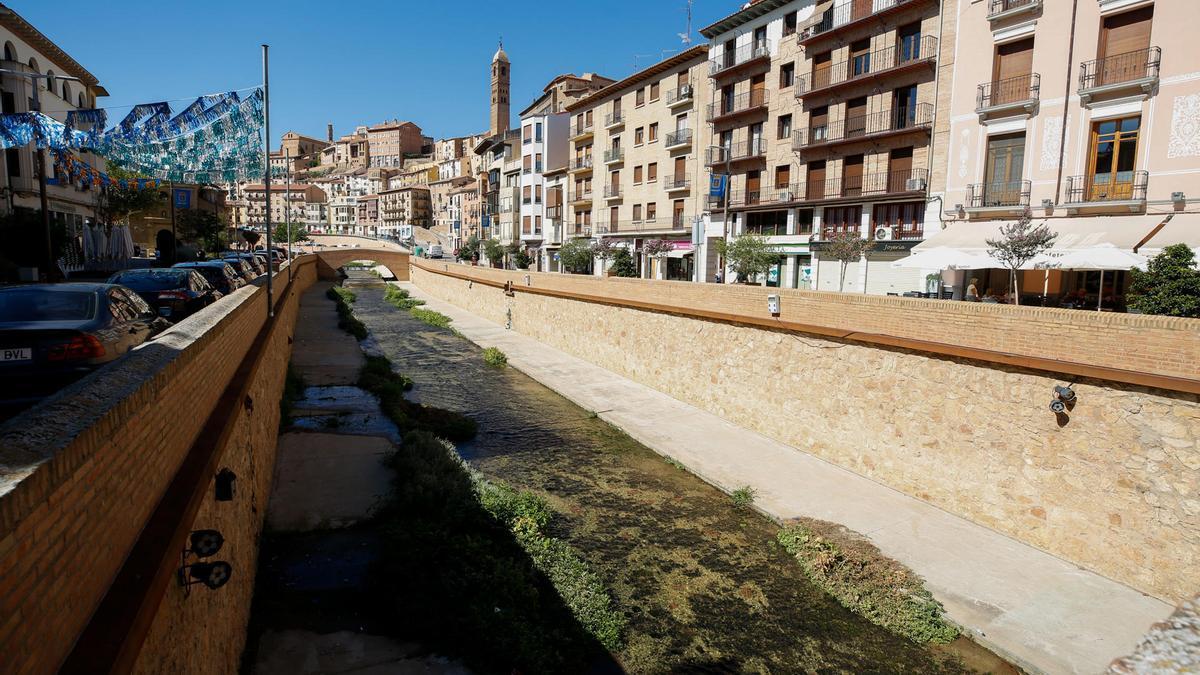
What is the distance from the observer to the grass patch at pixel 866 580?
7184 millimetres

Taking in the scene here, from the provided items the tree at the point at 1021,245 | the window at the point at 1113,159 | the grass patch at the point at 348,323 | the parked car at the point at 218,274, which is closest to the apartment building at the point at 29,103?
the grass patch at the point at 348,323

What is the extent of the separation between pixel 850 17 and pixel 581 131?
22934 millimetres

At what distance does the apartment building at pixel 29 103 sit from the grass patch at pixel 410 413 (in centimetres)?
1741

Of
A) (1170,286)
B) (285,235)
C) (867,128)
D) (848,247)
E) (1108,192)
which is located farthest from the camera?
(285,235)

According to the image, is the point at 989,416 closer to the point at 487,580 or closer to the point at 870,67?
the point at 487,580

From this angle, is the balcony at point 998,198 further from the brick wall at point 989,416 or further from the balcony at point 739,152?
the brick wall at point 989,416

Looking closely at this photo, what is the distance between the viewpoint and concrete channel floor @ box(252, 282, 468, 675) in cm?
598

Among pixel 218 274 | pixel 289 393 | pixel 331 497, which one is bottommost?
pixel 331 497

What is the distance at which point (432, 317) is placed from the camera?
34.8m

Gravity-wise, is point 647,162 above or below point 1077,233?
above

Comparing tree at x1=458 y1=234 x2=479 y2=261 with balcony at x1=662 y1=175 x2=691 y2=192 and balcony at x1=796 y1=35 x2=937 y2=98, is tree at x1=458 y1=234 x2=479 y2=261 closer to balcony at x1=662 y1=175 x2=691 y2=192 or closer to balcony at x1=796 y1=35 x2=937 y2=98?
balcony at x1=662 y1=175 x2=691 y2=192

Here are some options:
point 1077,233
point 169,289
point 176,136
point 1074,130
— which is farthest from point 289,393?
point 1074,130

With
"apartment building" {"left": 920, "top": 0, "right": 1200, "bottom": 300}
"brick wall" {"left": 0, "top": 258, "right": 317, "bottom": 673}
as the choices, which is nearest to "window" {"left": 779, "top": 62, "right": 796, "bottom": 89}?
"apartment building" {"left": 920, "top": 0, "right": 1200, "bottom": 300}

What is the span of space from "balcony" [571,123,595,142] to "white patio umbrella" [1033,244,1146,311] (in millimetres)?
33287
